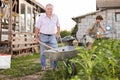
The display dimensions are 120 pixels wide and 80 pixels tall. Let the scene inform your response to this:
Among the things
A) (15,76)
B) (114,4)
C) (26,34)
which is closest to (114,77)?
(15,76)

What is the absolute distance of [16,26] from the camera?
17.3m

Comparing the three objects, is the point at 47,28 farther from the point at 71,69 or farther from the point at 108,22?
the point at 108,22

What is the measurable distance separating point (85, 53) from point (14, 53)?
1048 cm

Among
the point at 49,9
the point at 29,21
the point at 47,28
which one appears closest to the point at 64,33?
the point at 29,21

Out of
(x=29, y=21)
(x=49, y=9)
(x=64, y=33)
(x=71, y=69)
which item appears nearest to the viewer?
(x=71, y=69)

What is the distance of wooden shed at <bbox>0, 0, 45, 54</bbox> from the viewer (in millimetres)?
13419

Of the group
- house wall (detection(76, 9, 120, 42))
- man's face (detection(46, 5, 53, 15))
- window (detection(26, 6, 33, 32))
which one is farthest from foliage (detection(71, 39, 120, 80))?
house wall (detection(76, 9, 120, 42))

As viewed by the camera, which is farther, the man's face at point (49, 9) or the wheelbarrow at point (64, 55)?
the man's face at point (49, 9)

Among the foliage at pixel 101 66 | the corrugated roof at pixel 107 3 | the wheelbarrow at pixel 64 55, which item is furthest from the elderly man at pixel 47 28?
the corrugated roof at pixel 107 3

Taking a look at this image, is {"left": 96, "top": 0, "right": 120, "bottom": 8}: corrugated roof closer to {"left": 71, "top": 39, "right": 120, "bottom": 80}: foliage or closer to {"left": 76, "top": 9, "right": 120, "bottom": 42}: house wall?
{"left": 76, "top": 9, "right": 120, "bottom": 42}: house wall

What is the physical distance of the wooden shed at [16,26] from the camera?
44.0 ft

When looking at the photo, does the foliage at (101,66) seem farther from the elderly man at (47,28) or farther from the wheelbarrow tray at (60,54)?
the elderly man at (47,28)

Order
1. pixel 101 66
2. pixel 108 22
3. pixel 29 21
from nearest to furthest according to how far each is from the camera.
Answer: pixel 101 66 → pixel 29 21 → pixel 108 22

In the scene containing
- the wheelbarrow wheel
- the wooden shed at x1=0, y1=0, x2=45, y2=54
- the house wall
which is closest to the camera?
the wheelbarrow wheel
